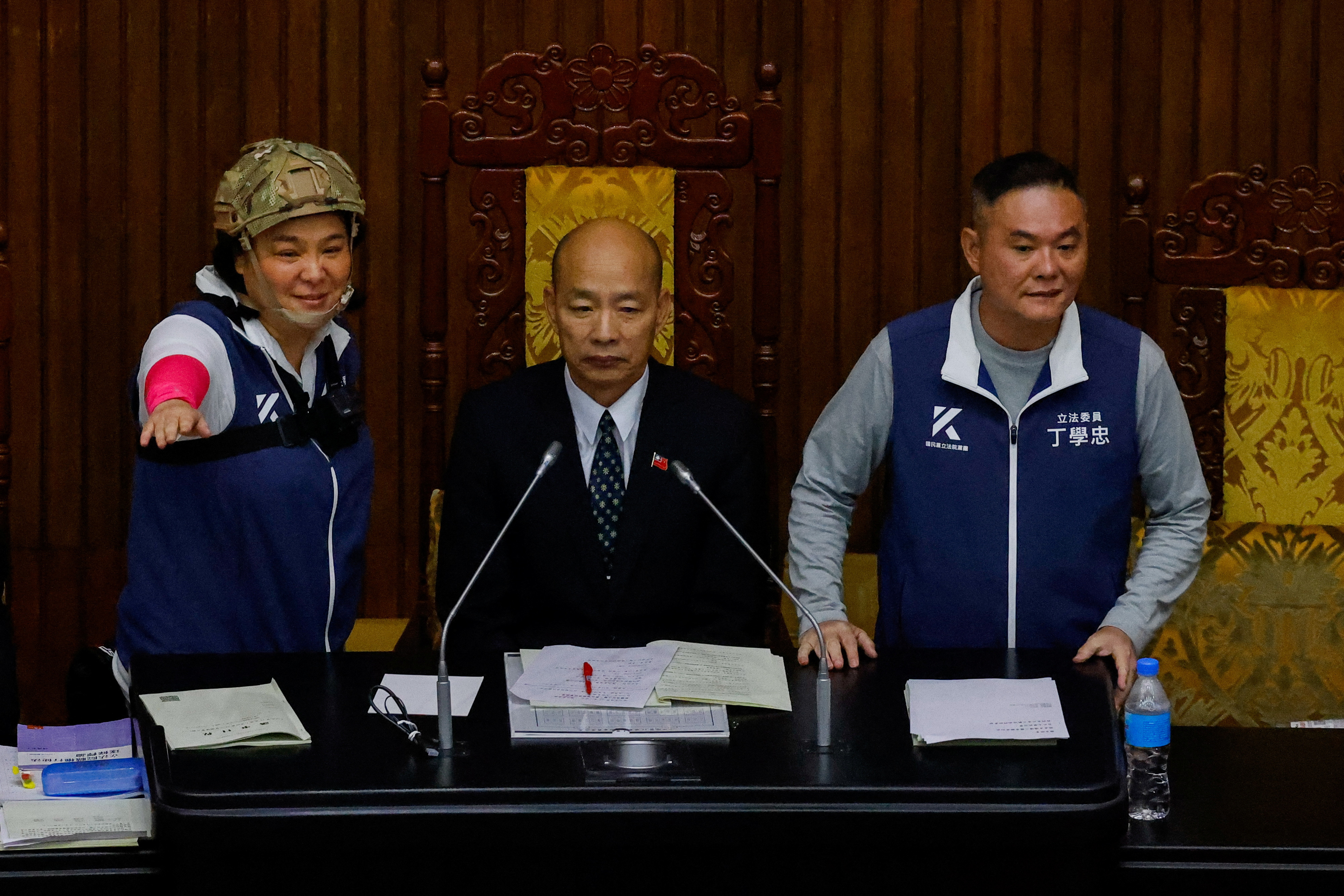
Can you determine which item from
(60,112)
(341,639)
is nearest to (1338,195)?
(341,639)

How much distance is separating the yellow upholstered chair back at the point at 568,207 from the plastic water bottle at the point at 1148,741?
1177 millimetres

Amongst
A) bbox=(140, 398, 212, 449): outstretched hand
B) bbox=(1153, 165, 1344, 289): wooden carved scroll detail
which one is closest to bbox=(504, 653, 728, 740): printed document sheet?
bbox=(140, 398, 212, 449): outstretched hand

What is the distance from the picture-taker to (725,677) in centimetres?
211

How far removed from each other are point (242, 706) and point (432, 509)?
0.88m

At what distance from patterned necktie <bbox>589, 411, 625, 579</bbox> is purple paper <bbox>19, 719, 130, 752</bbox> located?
0.73 m

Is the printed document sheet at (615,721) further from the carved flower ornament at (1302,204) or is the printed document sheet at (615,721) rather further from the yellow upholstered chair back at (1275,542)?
the carved flower ornament at (1302,204)

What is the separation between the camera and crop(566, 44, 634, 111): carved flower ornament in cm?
283

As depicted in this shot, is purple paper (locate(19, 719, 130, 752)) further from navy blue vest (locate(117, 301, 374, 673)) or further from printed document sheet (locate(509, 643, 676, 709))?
printed document sheet (locate(509, 643, 676, 709))

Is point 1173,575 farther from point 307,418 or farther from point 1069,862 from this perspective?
point 307,418

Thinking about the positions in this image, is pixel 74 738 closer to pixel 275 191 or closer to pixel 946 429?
pixel 275 191

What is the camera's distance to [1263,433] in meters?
2.87

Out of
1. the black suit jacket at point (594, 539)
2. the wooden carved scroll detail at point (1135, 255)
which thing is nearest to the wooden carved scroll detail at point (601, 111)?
the black suit jacket at point (594, 539)

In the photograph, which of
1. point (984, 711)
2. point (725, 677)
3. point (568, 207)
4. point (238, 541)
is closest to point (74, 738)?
point (238, 541)

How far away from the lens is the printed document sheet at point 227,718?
1.88 metres
